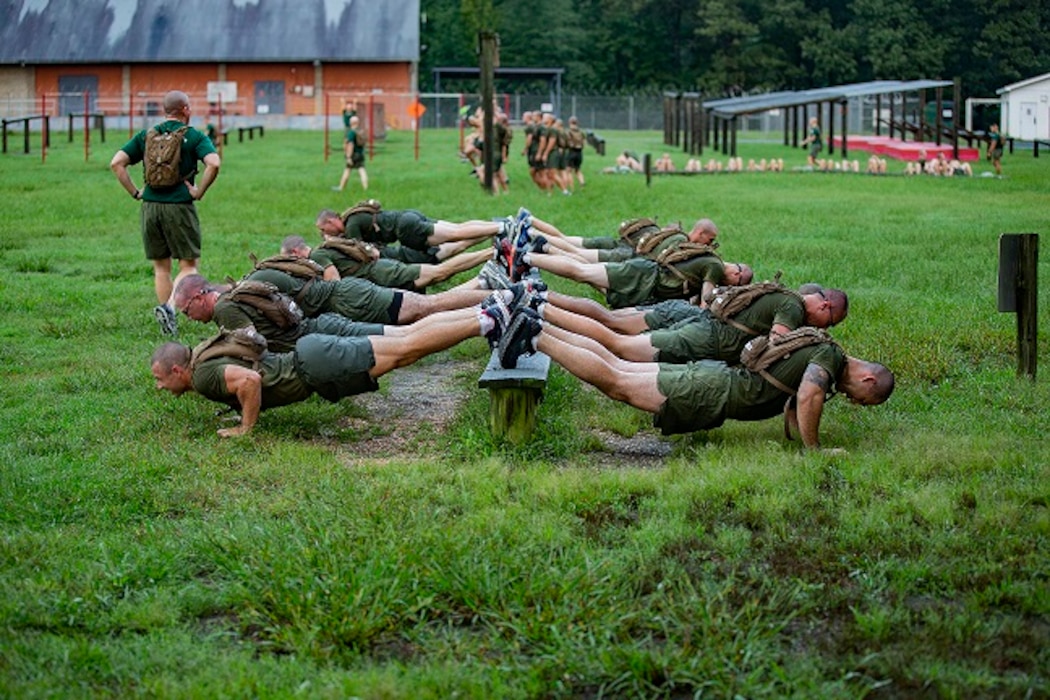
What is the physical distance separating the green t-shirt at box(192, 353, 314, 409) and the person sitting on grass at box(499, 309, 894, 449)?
1.34 meters

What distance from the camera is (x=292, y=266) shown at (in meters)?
10.9

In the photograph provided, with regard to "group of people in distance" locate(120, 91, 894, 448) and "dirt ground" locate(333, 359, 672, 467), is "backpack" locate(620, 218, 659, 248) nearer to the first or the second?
"group of people in distance" locate(120, 91, 894, 448)

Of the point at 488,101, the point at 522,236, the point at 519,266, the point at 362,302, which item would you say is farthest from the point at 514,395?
the point at 488,101

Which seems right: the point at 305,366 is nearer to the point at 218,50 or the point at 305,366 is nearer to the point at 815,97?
the point at 815,97

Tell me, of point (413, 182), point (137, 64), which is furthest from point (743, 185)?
point (137, 64)

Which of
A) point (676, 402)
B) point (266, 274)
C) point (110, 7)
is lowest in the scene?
point (676, 402)

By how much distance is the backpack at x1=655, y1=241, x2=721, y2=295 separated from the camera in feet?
39.5

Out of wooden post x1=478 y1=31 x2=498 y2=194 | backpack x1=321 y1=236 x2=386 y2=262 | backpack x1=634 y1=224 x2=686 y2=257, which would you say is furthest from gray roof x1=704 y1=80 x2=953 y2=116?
backpack x1=321 y1=236 x2=386 y2=262

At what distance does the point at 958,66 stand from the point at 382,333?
4594 centimetres

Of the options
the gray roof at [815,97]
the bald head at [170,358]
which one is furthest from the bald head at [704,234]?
the gray roof at [815,97]

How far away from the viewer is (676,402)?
8516mm

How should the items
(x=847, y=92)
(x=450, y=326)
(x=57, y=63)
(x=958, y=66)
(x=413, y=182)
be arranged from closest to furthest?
(x=450, y=326) → (x=413, y=182) → (x=847, y=92) → (x=958, y=66) → (x=57, y=63)

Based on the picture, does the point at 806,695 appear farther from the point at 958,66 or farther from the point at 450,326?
the point at 958,66

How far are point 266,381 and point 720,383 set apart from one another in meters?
2.63
